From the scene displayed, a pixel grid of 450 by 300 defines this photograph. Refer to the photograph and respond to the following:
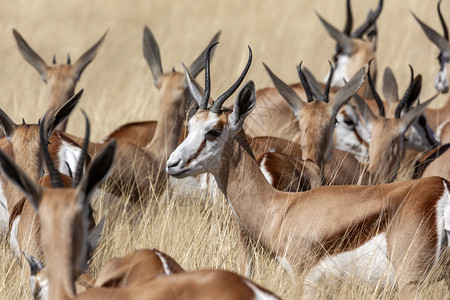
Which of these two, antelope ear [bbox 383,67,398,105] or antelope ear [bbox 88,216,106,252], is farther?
antelope ear [bbox 383,67,398,105]

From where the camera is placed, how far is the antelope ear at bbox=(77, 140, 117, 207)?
3070 mm

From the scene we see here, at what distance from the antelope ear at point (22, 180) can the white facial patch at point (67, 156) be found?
2.45m

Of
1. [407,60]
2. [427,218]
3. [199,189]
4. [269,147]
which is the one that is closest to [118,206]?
[199,189]

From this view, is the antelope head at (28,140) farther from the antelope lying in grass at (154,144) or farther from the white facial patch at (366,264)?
the white facial patch at (366,264)

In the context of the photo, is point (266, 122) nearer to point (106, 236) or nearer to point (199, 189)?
point (199, 189)

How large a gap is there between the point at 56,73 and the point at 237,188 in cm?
325

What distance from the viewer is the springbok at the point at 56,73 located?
7.34 metres

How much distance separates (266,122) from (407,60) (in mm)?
5337

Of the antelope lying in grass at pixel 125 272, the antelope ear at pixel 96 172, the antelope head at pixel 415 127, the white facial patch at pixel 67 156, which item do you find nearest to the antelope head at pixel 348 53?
the antelope head at pixel 415 127

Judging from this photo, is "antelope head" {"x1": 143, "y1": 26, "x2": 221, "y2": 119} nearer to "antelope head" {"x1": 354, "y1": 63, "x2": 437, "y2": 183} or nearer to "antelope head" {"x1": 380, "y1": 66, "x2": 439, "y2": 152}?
"antelope head" {"x1": 354, "y1": 63, "x2": 437, "y2": 183}

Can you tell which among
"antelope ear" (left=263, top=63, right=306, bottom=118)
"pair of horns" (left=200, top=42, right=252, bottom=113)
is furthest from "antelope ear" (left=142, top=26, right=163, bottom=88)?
"pair of horns" (left=200, top=42, right=252, bottom=113)

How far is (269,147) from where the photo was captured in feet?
21.3

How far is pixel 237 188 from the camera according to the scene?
4781 mm

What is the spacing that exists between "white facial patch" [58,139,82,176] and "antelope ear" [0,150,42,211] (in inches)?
96.4
